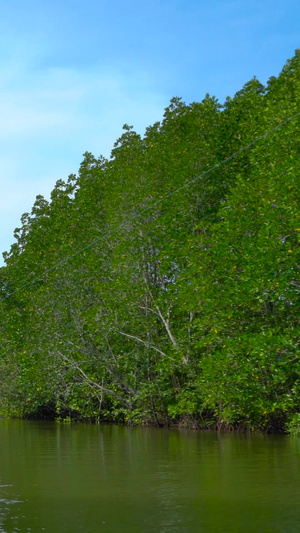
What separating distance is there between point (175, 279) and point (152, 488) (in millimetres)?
19881

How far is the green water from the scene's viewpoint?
9789 millimetres

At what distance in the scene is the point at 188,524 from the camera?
379 inches

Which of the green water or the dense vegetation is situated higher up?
the dense vegetation

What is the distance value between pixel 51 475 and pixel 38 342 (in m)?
26.5

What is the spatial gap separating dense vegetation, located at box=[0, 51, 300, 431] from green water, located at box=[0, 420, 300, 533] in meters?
3.95

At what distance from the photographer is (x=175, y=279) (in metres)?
32.8

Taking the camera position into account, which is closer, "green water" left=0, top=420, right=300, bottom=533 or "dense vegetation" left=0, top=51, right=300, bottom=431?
"green water" left=0, top=420, right=300, bottom=533

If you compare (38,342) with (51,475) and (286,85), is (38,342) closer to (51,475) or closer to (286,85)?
(286,85)

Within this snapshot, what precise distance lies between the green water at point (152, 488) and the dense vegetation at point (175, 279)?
13.0ft

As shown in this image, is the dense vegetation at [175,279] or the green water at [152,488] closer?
the green water at [152,488]

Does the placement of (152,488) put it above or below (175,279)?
below

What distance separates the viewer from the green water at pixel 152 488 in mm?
9789

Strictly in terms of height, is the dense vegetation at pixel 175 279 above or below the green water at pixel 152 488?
above

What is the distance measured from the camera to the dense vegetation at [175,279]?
79.8ft
